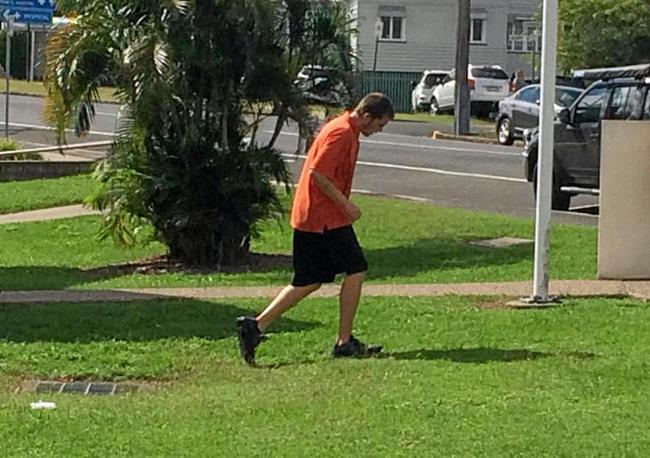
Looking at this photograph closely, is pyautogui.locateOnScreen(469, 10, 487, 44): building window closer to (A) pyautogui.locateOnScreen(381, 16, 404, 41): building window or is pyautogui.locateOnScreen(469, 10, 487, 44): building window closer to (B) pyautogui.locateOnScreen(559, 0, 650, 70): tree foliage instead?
(A) pyautogui.locateOnScreen(381, 16, 404, 41): building window

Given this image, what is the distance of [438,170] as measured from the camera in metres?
27.5

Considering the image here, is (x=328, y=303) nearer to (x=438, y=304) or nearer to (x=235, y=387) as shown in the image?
(x=438, y=304)

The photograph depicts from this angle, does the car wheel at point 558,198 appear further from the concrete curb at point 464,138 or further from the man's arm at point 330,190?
the concrete curb at point 464,138

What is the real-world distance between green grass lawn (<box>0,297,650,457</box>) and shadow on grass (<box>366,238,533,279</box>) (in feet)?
8.47

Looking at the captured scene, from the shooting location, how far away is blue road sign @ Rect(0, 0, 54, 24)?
3192 centimetres

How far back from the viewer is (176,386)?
9.25 meters

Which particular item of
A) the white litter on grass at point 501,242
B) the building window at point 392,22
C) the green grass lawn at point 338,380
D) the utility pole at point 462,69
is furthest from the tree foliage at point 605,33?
the green grass lawn at point 338,380

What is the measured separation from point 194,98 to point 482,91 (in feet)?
111

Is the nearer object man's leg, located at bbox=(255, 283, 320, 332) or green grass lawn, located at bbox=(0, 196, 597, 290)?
man's leg, located at bbox=(255, 283, 320, 332)

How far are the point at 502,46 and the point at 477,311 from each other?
54660mm

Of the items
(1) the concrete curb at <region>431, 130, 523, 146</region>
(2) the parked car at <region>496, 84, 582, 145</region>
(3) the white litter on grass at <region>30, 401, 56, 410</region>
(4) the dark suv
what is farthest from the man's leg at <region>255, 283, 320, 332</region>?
(1) the concrete curb at <region>431, 130, 523, 146</region>

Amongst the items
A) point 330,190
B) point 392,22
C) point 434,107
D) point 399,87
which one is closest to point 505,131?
point 434,107

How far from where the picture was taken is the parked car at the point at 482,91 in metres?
48.6

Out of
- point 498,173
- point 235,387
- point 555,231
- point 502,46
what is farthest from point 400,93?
point 235,387
